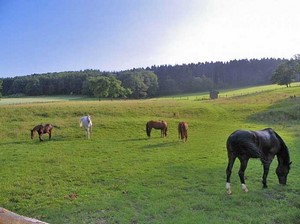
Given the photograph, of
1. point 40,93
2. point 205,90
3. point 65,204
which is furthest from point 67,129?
point 205,90

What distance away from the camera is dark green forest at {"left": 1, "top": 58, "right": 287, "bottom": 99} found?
330 ft

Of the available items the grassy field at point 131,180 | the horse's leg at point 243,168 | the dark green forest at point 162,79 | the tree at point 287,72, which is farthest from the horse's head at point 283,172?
the dark green forest at point 162,79

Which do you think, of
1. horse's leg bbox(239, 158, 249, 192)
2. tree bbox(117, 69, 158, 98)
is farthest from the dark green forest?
horse's leg bbox(239, 158, 249, 192)

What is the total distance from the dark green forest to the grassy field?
205 ft

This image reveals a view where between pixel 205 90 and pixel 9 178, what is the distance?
102 meters

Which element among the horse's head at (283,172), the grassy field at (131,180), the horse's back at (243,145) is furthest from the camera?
the horse's head at (283,172)

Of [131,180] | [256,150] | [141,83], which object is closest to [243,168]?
[256,150]

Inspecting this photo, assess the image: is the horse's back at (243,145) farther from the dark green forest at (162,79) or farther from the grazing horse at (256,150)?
the dark green forest at (162,79)

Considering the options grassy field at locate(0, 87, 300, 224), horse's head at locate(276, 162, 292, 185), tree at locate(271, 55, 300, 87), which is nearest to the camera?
grassy field at locate(0, 87, 300, 224)

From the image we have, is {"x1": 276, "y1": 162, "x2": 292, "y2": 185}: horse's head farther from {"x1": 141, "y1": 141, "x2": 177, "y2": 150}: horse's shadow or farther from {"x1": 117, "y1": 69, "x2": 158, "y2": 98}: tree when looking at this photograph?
{"x1": 117, "y1": 69, "x2": 158, "y2": 98}: tree

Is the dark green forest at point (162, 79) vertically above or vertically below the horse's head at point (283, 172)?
above

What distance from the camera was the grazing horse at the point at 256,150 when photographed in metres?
9.66

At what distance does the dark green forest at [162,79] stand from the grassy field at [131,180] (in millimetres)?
62447

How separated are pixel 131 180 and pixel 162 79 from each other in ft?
353
